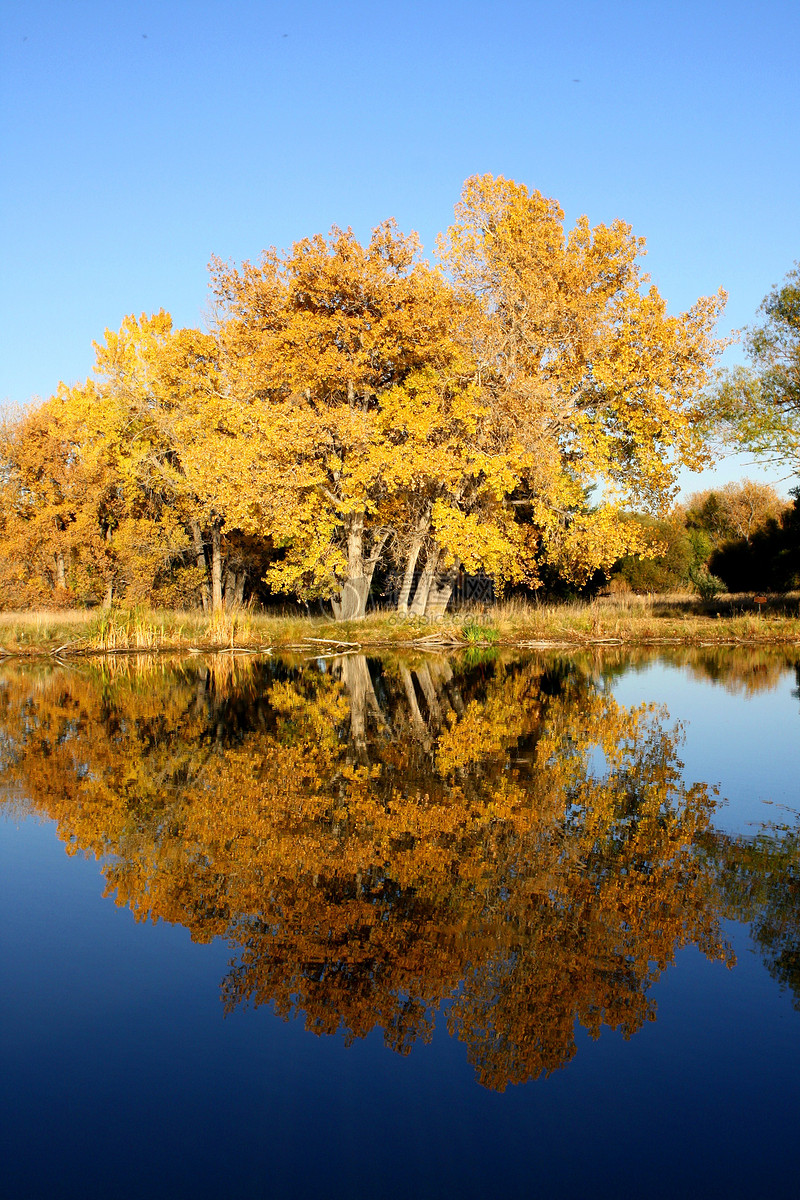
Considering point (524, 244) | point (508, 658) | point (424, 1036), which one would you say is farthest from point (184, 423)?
point (424, 1036)

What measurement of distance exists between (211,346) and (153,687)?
1847 cm

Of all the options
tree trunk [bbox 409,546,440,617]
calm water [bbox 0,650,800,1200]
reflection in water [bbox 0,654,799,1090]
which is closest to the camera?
calm water [bbox 0,650,800,1200]

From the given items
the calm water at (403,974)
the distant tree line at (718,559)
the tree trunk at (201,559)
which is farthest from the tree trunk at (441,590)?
the calm water at (403,974)

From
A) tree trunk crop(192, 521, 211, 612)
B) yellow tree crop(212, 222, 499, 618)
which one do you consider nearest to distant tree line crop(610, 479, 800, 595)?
yellow tree crop(212, 222, 499, 618)

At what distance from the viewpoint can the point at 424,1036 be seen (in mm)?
4371

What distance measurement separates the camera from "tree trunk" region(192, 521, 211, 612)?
35.6 meters

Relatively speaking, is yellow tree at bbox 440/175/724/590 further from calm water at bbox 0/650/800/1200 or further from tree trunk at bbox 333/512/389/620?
calm water at bbox 0/650/800/1200

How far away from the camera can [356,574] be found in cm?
2866

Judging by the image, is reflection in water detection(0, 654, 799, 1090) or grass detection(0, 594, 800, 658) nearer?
reflection in water detection(0, 654, 799, 1090)

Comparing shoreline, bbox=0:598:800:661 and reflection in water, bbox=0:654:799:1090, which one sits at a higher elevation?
shoreline, bbox=0:598:800:661

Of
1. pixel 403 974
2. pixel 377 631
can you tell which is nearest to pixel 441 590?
pixel 377 631

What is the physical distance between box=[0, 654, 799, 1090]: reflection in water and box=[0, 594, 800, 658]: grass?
37.8 ft

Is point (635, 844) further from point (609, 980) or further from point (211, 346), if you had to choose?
point (211, 346)

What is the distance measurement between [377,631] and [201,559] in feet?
44.1
